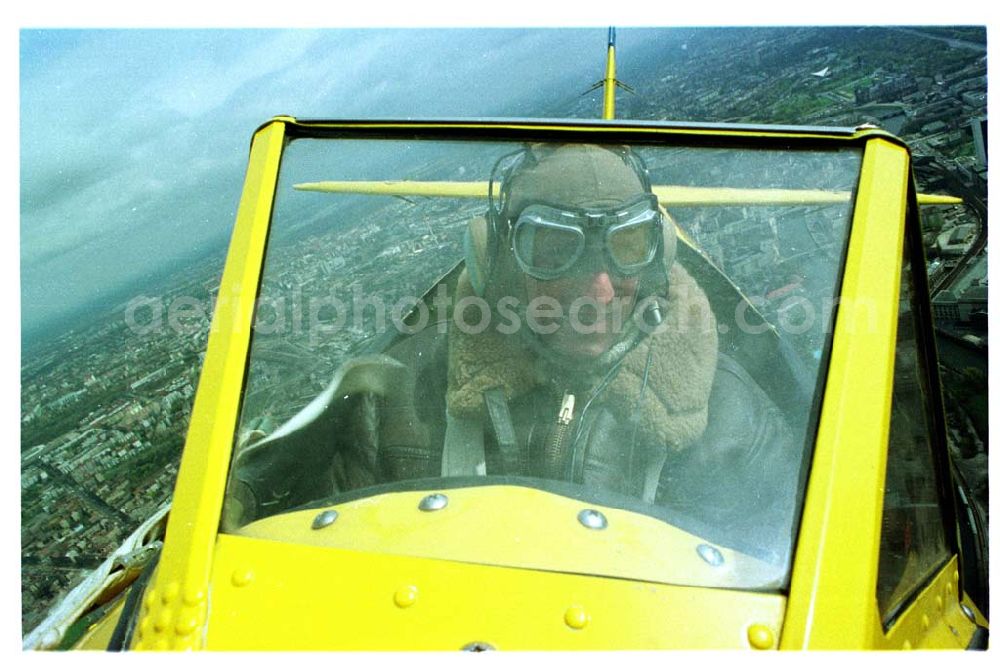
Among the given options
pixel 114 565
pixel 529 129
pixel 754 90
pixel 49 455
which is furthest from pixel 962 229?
pixel 49 455

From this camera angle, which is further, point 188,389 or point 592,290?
point 188,389

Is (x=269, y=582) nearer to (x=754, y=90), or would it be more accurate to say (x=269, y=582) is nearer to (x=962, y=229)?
(x=962, y=229)

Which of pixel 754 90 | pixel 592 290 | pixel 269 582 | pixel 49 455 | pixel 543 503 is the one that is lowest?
pixel 49 455

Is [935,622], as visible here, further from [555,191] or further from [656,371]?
[555,191]

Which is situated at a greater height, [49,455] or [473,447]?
[473,447]

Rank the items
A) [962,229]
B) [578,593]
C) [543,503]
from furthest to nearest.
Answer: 1. [962,229]
2. [543,503]
3. [578,593]

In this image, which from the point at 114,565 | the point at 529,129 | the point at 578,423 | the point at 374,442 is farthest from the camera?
the point at 114,565

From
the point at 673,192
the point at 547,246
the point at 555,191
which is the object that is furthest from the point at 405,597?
the point at 673,192
